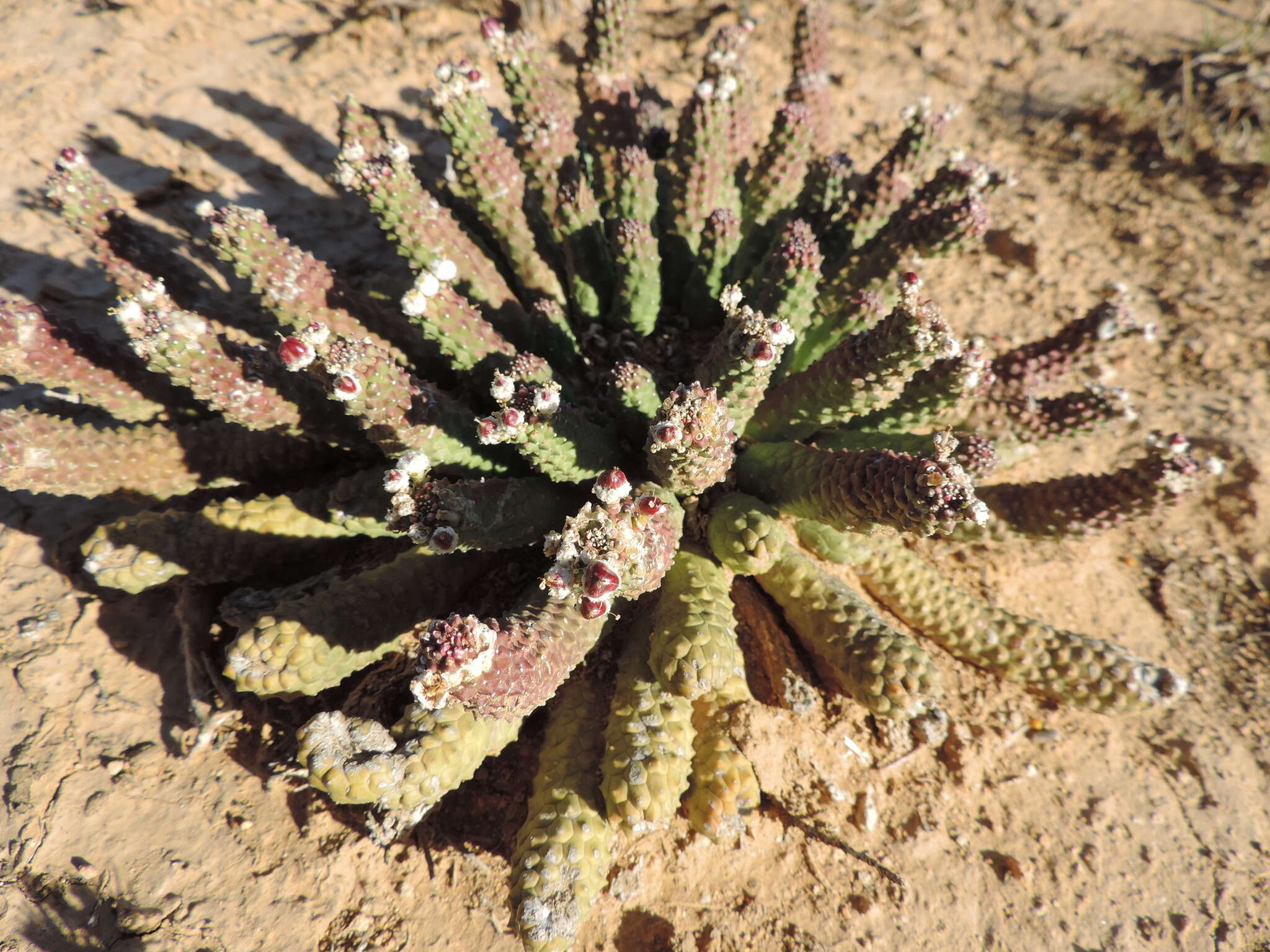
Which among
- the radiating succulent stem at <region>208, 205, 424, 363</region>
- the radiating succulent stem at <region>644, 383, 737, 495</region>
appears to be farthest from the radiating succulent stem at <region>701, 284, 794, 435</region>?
the radiating succulent stem at <region>208, 205, 424, 363</region>

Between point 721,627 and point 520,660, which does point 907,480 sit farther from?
point 520,660

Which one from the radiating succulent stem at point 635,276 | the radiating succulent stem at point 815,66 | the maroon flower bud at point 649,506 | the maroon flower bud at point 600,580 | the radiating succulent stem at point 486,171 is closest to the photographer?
the maroon flower bud at point 600,580

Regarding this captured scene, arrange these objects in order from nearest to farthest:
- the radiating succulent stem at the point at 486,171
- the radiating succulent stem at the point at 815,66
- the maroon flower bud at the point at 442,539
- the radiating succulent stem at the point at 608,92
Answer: the maroon flower bud at the point at 442,539 < the radiating succulent stem at the point at 486,171 < the radiating succulent stem at the point at 608,92 < the radiating succulent stem at the point at 815,66

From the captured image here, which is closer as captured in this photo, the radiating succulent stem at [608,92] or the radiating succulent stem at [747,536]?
the radiating succulent stem at [747,536]

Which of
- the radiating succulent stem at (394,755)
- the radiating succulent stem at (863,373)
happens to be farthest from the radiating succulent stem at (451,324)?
the radiating succulent stem at (394,755)

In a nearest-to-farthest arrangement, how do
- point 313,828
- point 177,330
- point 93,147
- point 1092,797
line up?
point 177,330
point 313,828
point 1092,797
point 93,147

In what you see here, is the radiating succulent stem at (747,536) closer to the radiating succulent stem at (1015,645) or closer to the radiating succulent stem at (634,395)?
the radiating succulent stem at (634,395)

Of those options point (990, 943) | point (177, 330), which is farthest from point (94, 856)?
point (990, 943)
